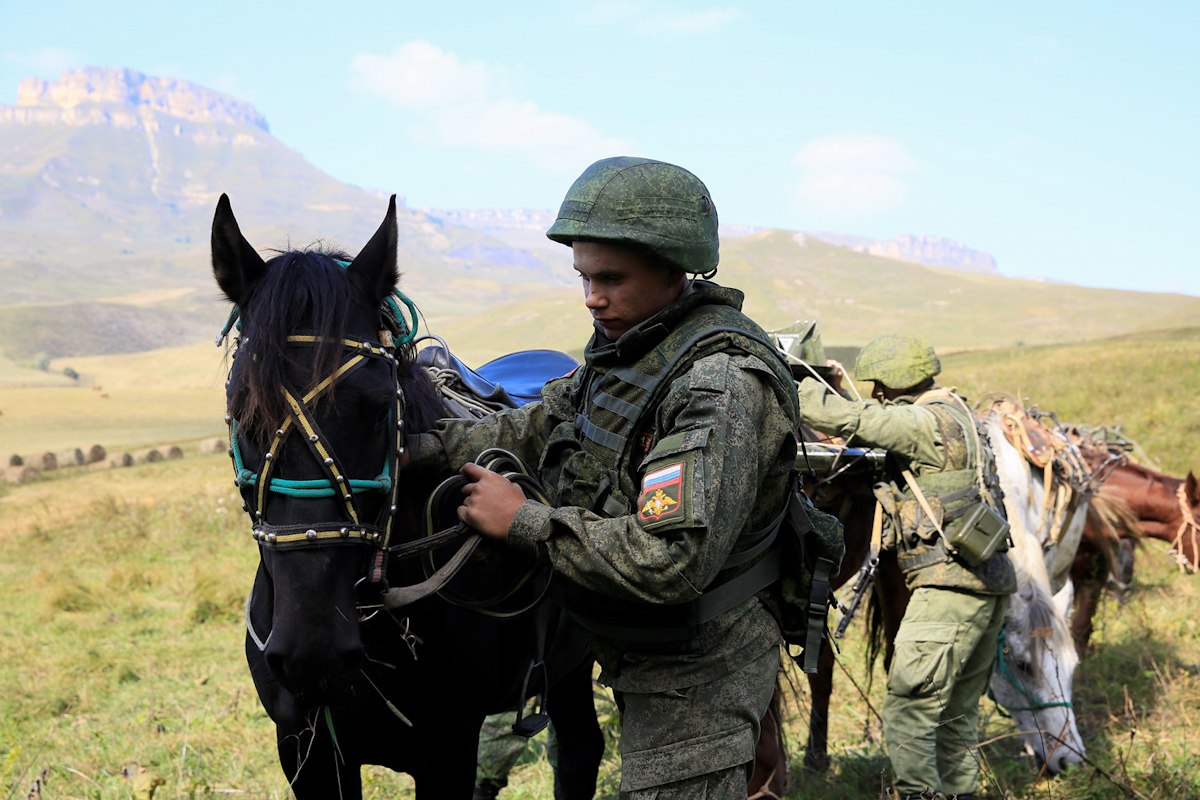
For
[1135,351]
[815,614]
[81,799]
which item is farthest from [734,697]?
[1135,351]

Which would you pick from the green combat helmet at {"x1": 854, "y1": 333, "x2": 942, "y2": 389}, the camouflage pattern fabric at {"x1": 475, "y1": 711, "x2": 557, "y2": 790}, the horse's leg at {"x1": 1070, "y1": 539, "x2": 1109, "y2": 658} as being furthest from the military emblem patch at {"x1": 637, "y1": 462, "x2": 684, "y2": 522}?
the horse's leg at {"x1": 1070, "y1": 539, "x2": 1109, "y2": 658}

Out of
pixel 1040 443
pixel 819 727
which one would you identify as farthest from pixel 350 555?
pixel 1040 443

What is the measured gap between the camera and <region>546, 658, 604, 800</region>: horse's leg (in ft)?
14.8

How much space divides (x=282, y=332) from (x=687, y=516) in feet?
3.75

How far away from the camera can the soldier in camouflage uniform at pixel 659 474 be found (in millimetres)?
2244

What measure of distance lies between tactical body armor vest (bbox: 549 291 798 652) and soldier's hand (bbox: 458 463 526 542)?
219 mm

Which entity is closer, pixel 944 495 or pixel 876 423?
pixel 876 423

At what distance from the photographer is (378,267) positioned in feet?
8.87

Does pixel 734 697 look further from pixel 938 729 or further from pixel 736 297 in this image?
pixel 938 729

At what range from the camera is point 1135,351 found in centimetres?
2378

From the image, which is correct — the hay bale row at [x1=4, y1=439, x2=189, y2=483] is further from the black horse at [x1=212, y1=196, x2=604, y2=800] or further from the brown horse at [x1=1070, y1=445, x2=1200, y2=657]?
the black horse at [x1=212, y1=196, x2=604, y2=800]

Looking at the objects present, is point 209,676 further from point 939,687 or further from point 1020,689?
point 1020,689

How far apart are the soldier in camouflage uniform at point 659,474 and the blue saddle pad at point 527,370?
7.11 feet

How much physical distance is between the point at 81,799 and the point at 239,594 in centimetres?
541
